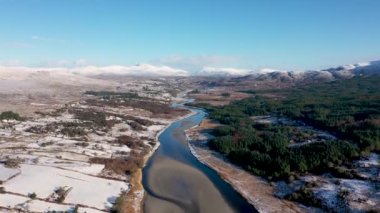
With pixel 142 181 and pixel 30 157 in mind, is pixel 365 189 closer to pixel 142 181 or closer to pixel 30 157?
pixel 142 181

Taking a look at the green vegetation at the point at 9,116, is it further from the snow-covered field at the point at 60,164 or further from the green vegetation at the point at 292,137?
the green vegetation at the point at 292,137

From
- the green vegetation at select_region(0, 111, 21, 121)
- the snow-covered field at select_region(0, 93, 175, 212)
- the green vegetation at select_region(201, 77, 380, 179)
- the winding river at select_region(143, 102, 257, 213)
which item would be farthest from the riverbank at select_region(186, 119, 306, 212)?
the green vegetation at select_region(0, 111, 21, 121)

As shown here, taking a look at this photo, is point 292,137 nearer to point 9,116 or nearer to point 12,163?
point 12,163

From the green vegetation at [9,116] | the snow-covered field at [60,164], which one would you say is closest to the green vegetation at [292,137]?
the snow-covered field at [60,164]

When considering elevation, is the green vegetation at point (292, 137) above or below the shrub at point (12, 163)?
above

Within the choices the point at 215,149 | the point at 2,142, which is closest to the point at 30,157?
the point at 2,142

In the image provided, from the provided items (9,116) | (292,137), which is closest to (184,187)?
(292,137)
